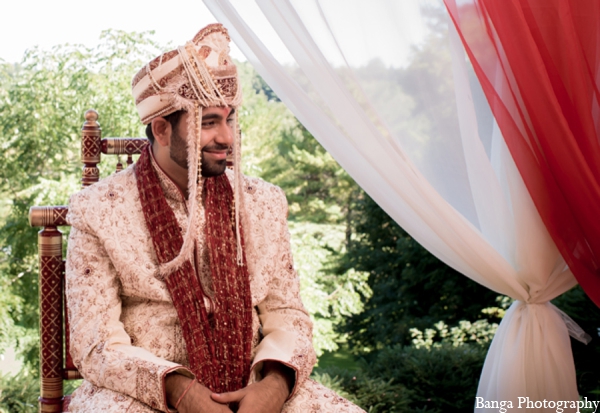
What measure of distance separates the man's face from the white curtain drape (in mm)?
288

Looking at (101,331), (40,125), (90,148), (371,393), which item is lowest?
(371,393)

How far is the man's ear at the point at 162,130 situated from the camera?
1.71m

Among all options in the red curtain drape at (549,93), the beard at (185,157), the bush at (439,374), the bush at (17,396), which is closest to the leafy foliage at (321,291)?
the bush at (439,374)

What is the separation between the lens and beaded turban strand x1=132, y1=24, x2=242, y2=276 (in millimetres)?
1632

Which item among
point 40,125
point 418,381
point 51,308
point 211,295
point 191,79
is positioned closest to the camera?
point 191,79

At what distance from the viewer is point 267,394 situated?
157 centimetres

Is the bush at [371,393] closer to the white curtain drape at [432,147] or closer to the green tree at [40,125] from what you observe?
the white curtain drape at [432,147]

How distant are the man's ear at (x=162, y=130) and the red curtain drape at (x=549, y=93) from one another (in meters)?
0.91

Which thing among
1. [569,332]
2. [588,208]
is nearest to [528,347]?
[569,332]

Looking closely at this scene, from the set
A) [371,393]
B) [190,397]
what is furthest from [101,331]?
[371,393]

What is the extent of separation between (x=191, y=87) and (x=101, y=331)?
2.06 feet

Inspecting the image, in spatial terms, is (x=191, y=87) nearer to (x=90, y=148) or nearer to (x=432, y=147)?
(x=90, y=148)

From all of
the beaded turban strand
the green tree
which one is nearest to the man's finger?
the beaded turban strand

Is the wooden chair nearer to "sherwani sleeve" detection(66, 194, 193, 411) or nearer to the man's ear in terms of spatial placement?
"sherwani sleeve" detection(66, 194, 193, 411)
